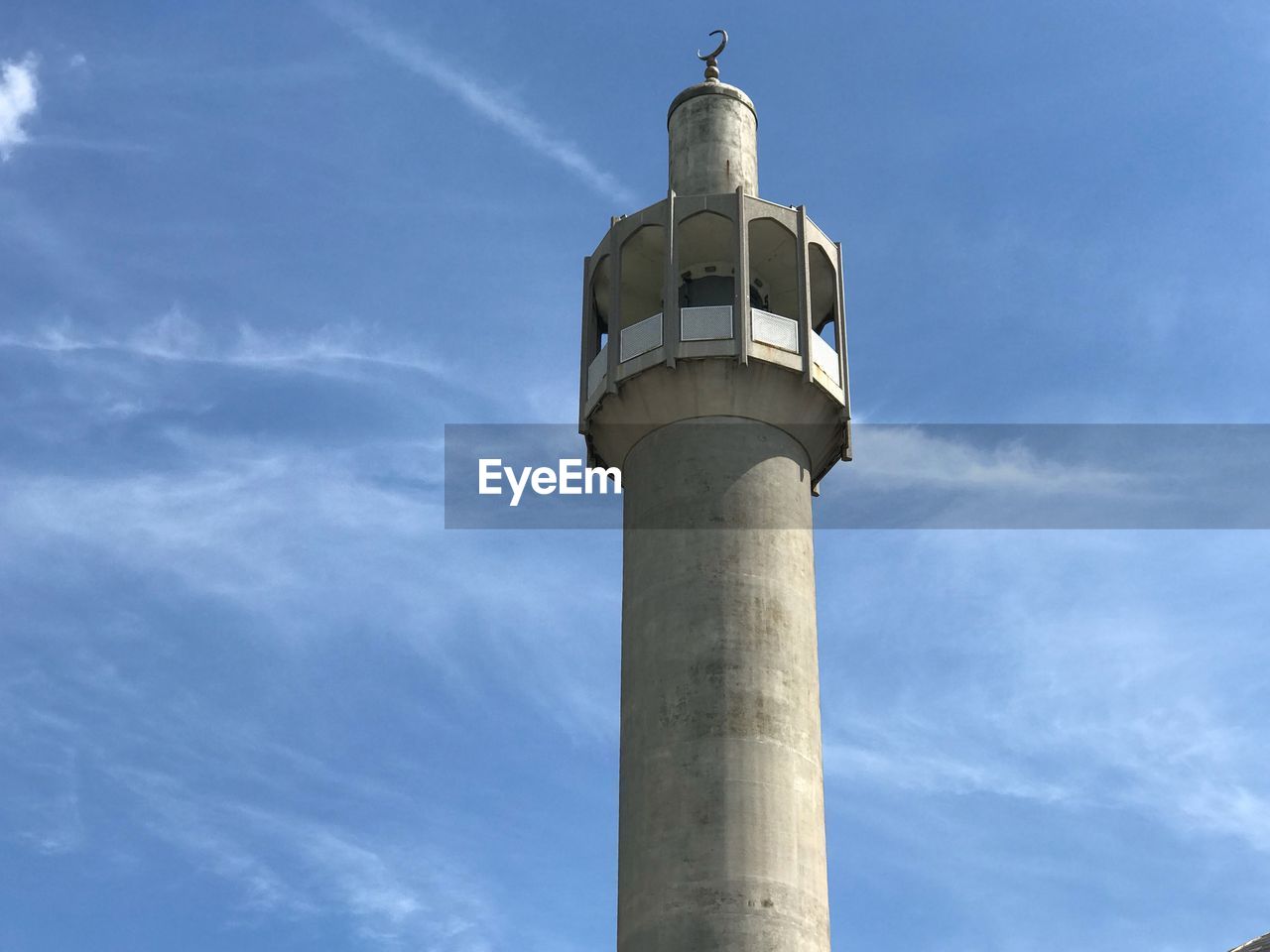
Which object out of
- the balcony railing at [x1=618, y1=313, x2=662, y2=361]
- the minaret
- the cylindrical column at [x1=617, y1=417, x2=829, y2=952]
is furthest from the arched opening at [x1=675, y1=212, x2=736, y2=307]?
the cylindrical column at [x1=617, y1=417, x2=829, y2=952]

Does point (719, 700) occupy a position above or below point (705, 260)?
below

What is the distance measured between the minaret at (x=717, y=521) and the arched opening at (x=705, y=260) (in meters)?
0.06

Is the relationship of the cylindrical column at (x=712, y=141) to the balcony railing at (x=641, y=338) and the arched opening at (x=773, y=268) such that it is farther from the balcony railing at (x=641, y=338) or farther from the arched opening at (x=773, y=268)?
the balcony railing at (x=641, y=338)

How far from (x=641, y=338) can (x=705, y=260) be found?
3.55 metres

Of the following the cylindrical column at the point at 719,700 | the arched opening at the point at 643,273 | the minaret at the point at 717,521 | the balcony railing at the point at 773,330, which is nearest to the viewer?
the cylindrical column at the point at 719,700

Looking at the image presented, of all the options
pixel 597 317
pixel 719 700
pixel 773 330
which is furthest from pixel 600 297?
pixel 719 700

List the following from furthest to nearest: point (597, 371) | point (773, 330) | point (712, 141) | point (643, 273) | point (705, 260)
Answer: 1. point (712, 141)
2. point (643, 273)
3. point (705, 260)
4. point (597, 371)
5. point (773, 330)

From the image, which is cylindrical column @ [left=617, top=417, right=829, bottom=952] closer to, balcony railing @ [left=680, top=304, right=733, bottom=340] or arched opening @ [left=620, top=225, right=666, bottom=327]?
balcony railing @ [left=680, top=304, right=733, bottom=340]

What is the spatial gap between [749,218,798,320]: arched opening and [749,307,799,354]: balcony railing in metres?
1.84

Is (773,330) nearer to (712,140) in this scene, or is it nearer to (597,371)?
(597,371)

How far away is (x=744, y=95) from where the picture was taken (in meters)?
41.4

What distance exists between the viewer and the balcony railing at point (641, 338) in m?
36.3

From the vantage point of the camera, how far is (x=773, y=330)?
119 ft

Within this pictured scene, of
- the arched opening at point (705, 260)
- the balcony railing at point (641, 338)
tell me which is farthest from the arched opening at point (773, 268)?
the balcony railing at point (641, 338)
